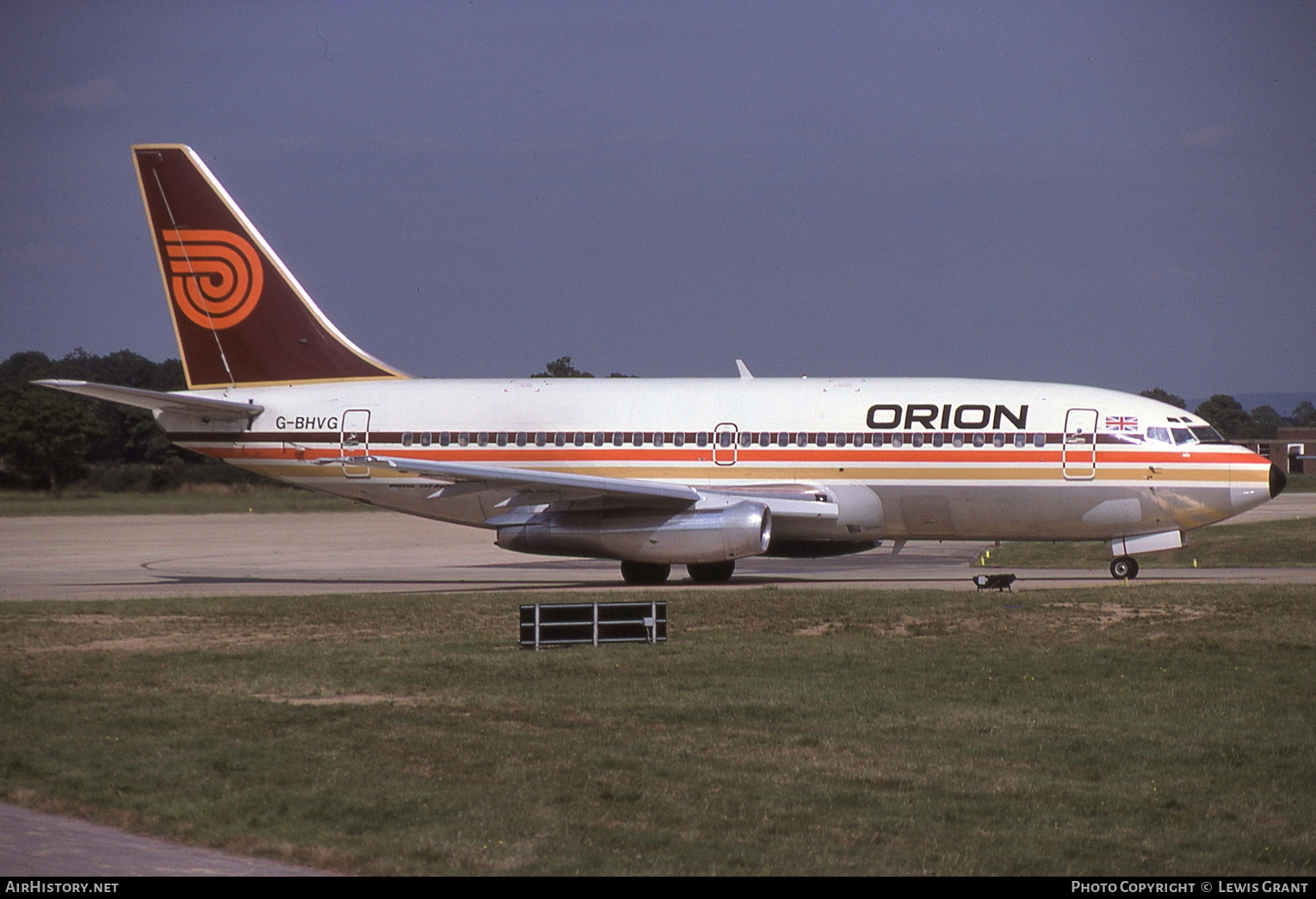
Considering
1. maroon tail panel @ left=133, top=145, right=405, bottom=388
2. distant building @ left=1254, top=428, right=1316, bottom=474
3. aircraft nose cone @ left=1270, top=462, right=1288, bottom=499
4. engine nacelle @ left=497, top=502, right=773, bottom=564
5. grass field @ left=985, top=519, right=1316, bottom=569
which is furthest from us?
distant building @ left=1254, top=428, right=1316, bottom=474

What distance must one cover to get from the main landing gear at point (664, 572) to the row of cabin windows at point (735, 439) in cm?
217

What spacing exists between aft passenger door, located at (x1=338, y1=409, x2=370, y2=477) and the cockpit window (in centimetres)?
1440

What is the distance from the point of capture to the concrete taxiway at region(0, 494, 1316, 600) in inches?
995

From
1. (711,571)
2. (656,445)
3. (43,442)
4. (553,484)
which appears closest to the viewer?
(553,484)

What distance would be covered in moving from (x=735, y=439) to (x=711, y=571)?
2525mm

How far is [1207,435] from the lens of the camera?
2433cm

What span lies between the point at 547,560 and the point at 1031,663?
20.2 metres

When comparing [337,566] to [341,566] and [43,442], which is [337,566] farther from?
[43,442]

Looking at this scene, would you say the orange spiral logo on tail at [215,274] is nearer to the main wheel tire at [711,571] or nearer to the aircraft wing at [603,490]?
the aircraft wing at [603,490]

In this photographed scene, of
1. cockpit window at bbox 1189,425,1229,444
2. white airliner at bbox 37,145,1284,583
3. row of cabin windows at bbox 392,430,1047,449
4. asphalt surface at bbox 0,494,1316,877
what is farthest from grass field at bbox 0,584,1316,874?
asphalt surface at bbox 0,494,1316,877

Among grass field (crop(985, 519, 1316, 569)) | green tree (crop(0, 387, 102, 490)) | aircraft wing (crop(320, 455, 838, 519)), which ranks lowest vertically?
grass field (crop(985, 519, 1316, 569))

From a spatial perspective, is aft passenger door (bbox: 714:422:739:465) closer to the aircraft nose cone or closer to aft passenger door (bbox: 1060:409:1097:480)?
aft passenger door (bbox: 1060:409:1097:480)

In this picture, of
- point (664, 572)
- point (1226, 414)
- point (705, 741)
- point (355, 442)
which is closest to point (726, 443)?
point (664, 572)

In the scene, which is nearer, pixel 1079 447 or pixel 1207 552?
pixel 1079 447
